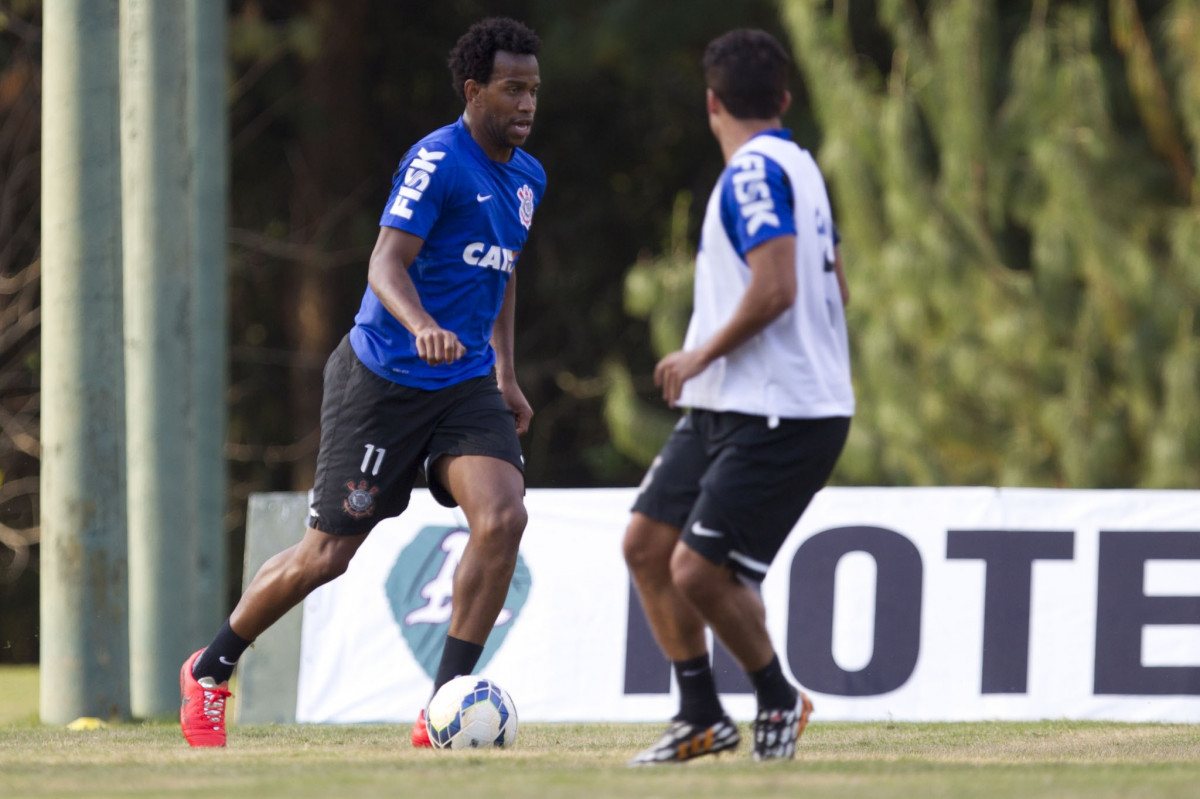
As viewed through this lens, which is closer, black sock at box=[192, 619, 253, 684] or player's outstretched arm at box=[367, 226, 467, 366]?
player's outstretched arm at box=[367, 226, 467, 366]

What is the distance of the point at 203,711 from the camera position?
564 cm

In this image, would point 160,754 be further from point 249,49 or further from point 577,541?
point 249,49

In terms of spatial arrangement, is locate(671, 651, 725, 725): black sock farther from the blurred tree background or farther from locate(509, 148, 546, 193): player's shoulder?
the blurred tree background

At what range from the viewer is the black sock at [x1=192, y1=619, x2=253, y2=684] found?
5.68 metres

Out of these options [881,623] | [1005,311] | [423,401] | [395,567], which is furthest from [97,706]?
[1005,311]

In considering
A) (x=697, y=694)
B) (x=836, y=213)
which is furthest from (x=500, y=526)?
(x=836, y=213)

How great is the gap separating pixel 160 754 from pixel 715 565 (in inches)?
77.9

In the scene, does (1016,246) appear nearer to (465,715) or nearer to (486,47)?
(486,47)

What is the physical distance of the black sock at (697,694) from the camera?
4.76 meters

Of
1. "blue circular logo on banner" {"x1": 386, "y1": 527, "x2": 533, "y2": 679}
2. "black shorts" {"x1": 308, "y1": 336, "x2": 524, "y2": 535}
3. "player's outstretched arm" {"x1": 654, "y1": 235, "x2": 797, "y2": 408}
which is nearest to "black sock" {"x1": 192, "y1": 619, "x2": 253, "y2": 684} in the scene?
"black shorts" {"x1": 308, "y1": 336, "x2": 524, "y2": 535}

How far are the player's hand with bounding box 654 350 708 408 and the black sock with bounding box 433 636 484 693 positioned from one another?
140 cm

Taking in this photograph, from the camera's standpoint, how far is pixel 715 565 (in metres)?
4.54

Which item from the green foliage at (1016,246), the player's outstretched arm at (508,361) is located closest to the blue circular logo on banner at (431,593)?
the player's outstretched arm at (508,361)

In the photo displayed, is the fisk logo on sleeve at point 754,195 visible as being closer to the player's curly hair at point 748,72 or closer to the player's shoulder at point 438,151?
the player's curly hair at point 748,72
